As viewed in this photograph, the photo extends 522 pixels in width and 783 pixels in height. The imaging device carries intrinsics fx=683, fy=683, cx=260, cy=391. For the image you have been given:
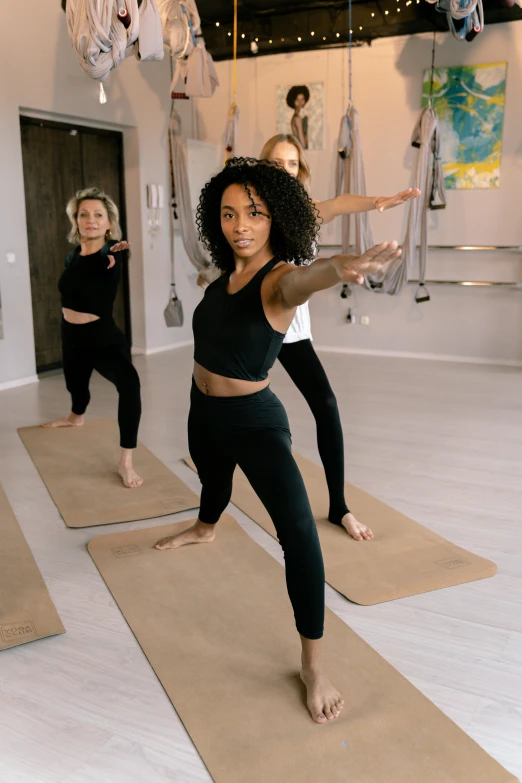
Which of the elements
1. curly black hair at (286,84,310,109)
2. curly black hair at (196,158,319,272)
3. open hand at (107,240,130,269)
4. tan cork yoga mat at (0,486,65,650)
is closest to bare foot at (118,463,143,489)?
tan cork yoga mat at (0,486,65,650)

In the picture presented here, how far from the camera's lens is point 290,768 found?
142 cm

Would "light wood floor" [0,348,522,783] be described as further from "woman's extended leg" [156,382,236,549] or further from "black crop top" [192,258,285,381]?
"black crop top" [192,258,285,381]

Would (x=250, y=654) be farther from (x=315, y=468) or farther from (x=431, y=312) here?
(x=431, y=312)

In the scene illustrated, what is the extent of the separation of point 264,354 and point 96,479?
173 cm

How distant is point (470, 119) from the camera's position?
554 centimetres

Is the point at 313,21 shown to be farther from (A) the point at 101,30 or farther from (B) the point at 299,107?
(A) the point at 101,30

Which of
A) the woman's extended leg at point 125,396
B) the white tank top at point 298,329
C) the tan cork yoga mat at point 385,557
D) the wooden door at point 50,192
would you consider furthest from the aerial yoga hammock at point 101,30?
the wooden door at point 50,192

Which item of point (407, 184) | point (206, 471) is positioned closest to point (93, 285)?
point (206, 471)

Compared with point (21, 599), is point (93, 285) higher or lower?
higher

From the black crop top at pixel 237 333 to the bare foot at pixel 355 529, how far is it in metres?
1.01

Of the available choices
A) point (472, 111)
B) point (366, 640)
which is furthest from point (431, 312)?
point (366, 640)

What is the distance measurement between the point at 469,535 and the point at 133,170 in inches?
182

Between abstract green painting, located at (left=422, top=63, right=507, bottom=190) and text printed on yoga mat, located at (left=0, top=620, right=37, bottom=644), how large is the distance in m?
5.00

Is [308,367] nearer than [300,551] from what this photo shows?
No
